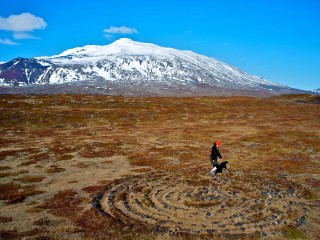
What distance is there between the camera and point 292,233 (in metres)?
23.8

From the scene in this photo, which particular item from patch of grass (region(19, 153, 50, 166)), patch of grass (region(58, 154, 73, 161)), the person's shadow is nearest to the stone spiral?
the person's shadow

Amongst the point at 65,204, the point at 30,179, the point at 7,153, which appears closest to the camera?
the point at 65,204

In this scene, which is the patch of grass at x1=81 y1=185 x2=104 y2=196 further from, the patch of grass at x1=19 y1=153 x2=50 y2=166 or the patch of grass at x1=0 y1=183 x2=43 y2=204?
the patch of grass at x1=19 y1=153 x2=50 y2=166

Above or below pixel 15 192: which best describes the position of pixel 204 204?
above

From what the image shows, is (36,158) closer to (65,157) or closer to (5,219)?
(65,157)

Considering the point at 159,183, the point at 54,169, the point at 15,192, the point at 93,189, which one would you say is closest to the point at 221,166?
the point at 159,183

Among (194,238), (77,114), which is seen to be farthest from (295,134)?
(77,114)

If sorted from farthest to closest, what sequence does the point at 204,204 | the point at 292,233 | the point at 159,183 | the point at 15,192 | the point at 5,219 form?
the point at 159,183
the point at 15,192
the point at 204,204
the point at 5,219
the point at 292,233

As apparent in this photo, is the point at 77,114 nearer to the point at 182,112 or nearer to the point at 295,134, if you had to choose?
the point at 182,112

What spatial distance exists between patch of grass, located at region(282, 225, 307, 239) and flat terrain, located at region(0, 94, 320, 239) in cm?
7

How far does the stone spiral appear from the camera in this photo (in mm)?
25203

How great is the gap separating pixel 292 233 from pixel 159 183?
1678 centimetres

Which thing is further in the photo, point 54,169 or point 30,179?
point 54,169

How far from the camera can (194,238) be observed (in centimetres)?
2298
